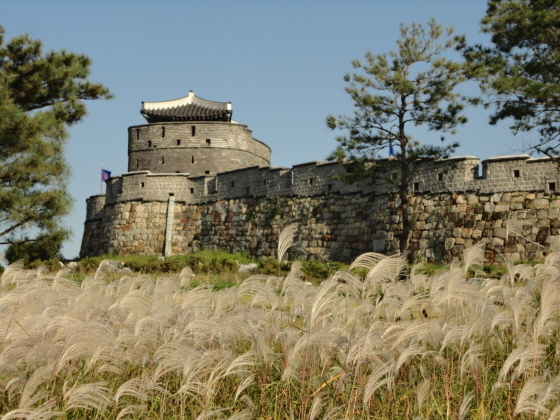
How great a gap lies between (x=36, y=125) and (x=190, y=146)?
1638 cm

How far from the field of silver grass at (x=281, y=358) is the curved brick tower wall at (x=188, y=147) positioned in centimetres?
2997

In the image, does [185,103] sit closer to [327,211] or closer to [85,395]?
[327,211]

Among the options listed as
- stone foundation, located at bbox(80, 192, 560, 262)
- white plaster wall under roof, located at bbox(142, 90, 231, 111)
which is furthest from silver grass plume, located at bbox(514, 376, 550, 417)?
white plaster wall under roof, located at bbox(142, 90, 231, 111)

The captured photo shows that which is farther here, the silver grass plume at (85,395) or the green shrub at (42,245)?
the green shrub at (42,245)

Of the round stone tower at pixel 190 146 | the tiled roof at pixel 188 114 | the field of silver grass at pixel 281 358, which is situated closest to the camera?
the field of silver grass at pixel 281 358

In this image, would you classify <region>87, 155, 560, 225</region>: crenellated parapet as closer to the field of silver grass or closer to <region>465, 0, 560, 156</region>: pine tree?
<region>465, 0, 560, 156</region>: pine tree

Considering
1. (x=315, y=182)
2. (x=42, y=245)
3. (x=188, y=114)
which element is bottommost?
(x=42, y=245)

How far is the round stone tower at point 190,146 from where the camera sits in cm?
3522

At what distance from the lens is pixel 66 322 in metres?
4.30

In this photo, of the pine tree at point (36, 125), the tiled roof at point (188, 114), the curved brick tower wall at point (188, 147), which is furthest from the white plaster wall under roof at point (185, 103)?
the pine tree at point (36, 125)

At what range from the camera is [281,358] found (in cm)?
471

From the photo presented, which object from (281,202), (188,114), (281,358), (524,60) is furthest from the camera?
(188,114)

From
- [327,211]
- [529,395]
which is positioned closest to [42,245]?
[327,211]

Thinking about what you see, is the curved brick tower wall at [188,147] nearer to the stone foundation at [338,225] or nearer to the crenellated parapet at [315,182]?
the crenellated parapet at [315,182]
